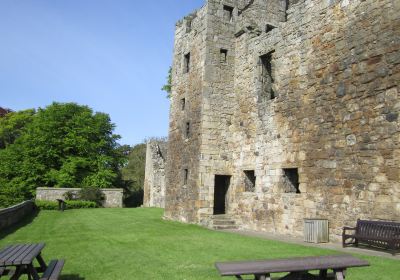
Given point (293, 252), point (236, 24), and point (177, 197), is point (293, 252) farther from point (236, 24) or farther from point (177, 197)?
point (236, 24)

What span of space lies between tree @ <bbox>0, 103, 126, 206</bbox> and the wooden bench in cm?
2454

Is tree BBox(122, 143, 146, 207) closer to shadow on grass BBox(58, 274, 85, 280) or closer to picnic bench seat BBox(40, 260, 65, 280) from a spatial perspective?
shadow on grass BBox(58, 274, 85, 280)

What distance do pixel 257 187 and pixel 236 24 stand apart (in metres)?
6.98

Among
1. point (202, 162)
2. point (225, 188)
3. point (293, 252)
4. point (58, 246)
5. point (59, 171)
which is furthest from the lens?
point (59, 171)

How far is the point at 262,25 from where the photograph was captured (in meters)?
16.3

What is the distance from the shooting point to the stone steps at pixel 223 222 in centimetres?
1377

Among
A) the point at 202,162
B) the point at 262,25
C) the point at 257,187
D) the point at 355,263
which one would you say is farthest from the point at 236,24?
the point at 355,263

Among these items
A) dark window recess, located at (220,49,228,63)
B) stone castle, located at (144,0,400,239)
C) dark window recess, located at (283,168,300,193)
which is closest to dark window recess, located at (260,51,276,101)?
stone castle, located at (144,0,400,239)

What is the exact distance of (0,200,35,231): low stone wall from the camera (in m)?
12.3

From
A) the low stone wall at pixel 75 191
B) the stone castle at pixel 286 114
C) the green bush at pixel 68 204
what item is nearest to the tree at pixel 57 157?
the low stone wall at pixel 75 191

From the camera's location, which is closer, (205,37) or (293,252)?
(293,252)

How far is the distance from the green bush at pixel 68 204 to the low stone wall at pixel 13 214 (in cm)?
324

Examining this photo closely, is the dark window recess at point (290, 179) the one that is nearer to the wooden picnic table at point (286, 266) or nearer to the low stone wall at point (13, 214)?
the wooden picnic table at point (286, 266)

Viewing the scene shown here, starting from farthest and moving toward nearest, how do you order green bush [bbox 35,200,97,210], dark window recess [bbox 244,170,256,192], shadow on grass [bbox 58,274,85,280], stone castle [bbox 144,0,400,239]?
green bush [bbox 35,200,97,210] → dark window recess [bbox 244,170,256,192] → stone castle [bbox 144,0,400,239] → shadow on grass [bbox 58,274,85,280]
